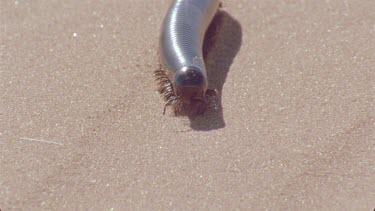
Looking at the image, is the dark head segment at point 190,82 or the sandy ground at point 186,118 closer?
the sandy ground at point 186,118

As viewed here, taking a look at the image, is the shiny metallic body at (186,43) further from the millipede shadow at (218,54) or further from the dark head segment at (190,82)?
the millipede shadow at (218,54)

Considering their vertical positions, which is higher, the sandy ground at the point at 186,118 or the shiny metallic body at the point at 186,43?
the shiny metallic body at the point at 186,43

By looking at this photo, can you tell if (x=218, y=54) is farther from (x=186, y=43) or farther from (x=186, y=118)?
(x=186, y=118)

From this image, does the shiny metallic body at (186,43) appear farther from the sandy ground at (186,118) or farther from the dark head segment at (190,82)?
the sandy ground at (186,118)

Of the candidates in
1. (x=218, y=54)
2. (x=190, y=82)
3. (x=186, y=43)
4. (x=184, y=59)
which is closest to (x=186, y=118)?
(x=190, y=82)

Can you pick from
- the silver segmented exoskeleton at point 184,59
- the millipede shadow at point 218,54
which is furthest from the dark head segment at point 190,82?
the millipede shadow at point 218,54

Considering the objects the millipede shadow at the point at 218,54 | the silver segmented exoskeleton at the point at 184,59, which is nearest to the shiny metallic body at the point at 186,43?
the silver segmented exoskeleton at the point at 184,59
